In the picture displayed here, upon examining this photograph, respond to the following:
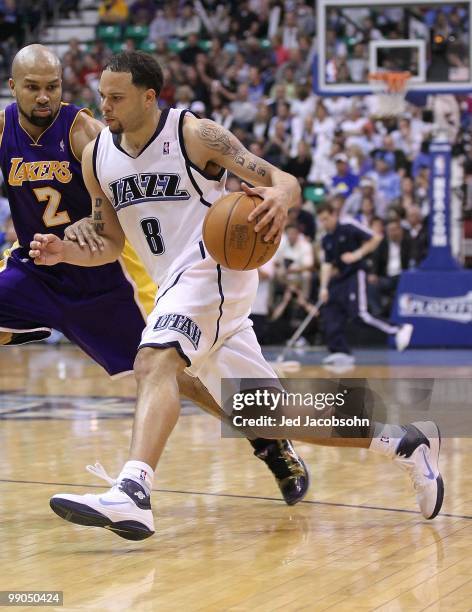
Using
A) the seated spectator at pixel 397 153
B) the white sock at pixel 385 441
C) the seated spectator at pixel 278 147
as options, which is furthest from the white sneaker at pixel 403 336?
the white sock at pixel 385 441

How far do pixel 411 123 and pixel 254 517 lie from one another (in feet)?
39.3

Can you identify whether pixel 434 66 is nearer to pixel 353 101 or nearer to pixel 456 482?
pixel 353 101

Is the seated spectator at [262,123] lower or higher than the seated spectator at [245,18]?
lower

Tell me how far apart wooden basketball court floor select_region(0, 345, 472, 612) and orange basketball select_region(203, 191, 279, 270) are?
1.05 meters

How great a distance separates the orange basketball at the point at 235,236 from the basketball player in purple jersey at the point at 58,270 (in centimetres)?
116

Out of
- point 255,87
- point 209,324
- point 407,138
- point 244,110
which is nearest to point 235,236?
point 209,324

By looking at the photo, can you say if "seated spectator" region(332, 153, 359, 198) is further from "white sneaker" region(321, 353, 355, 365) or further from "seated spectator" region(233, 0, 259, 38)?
"seated spectator" region(233, 0, 259, 38)

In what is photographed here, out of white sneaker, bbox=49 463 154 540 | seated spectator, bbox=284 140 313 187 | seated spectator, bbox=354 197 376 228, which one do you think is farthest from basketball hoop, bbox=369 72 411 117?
white sneaker, bbox=49 463 154 540

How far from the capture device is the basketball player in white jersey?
441cm

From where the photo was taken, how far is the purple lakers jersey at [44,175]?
537cm

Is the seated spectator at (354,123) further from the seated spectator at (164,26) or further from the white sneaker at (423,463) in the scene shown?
the white sneaker at (423,463)

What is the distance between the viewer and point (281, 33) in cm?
1836

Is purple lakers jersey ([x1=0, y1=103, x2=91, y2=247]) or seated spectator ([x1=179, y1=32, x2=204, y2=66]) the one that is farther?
seated spectator ([x1=179, y1=32, x2=204, y2=66])

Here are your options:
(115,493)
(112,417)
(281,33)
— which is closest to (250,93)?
(281,33)
